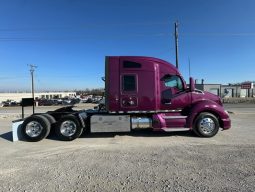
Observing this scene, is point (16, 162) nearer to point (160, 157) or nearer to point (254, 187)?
point (160, 157)

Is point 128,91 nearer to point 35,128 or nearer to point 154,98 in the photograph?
point 154,98

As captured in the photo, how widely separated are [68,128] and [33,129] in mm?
1248

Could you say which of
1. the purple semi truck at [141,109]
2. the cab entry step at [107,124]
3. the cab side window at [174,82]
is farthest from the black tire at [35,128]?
the cab side window at [174,82]

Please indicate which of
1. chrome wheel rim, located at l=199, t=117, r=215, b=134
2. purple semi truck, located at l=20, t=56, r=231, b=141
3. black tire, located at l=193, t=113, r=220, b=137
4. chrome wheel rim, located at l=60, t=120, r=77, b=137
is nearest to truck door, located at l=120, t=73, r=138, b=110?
purple semi truck, located at l=20, t=56, r=231, b=141

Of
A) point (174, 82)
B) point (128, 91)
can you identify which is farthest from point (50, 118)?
point (174, 82)

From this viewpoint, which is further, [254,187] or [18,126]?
[18,126]

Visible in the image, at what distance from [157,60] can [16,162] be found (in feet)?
19.7

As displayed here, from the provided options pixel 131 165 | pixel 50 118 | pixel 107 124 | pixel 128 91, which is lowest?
pixel 131 165

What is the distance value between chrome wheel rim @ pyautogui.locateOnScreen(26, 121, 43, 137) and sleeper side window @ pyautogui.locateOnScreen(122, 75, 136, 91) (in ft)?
11.0

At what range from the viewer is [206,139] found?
848cm

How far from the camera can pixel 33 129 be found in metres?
8.84

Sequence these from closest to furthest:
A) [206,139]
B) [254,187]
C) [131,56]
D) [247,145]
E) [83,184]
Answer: [254,187] < [83,184] < [247,145] < [206,139] < [131,56]

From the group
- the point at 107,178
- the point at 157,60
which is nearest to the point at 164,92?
the point at 157,60

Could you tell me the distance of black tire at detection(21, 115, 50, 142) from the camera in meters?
8.73
